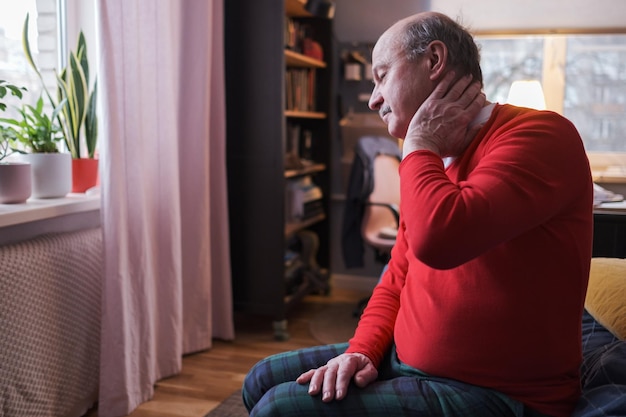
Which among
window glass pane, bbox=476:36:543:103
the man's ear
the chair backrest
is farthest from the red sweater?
window glass pane, bbox=476:36:543:103

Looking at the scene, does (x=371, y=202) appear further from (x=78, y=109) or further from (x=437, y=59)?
(x=437, y=59)

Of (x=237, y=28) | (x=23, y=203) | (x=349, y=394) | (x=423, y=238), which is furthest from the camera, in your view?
(x=237, y=28)

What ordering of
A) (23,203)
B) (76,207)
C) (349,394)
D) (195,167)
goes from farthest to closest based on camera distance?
(195,167), (76,207), (23,203), (349,394)

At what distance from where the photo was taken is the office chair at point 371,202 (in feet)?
11.7

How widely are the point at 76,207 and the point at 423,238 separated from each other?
163 centimetres

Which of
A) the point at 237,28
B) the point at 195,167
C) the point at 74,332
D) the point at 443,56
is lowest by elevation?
the point at 74,332

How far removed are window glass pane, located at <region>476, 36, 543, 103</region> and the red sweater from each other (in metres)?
2.98

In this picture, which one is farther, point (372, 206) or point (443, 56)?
point (372, 206)

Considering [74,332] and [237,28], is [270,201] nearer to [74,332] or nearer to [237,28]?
[237,28]

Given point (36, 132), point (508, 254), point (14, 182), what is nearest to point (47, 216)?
point (14, 182)

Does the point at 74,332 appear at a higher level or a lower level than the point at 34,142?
lower

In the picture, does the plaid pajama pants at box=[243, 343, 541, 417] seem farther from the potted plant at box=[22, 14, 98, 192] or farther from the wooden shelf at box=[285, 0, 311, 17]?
the wooden shelf at box=[285, 0, 311, 17]

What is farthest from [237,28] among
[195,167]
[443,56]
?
[443,56]

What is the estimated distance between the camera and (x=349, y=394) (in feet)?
3.45
